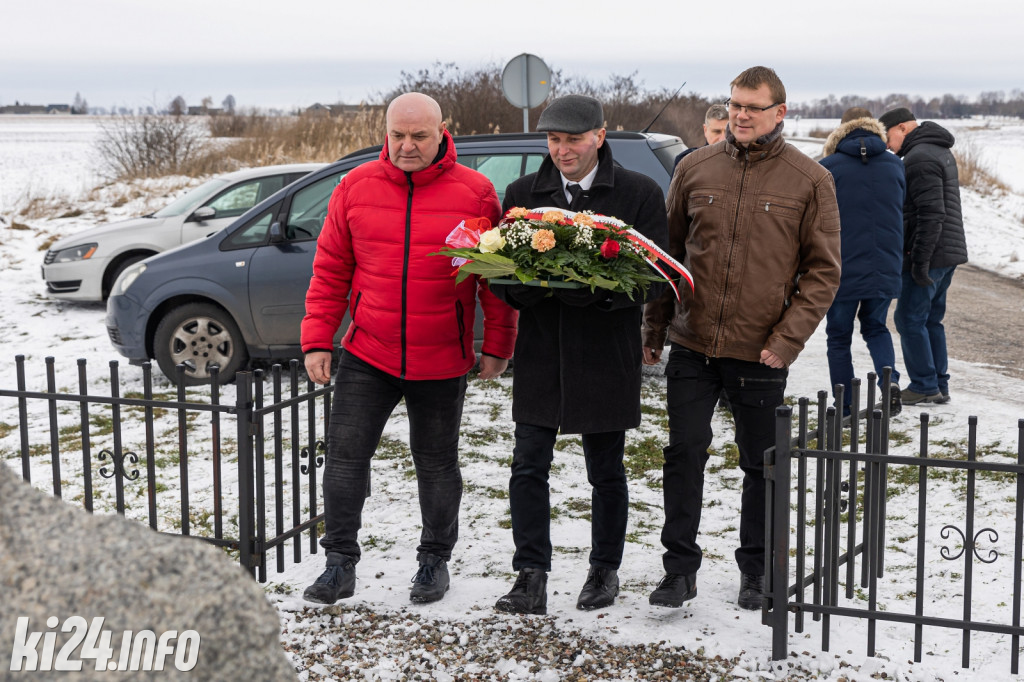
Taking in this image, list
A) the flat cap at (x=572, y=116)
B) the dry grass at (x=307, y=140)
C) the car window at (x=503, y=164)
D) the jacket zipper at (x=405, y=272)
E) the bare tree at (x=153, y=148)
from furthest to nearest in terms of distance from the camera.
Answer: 1. the bare tree at (x=153, y=148)
2. the dry grass at (x=307, y=140)
3. the car window at (x=503, y=164)
4. the jacket zipper at (x=405, y=272)
5. the flat cap at (x=572, y=116)

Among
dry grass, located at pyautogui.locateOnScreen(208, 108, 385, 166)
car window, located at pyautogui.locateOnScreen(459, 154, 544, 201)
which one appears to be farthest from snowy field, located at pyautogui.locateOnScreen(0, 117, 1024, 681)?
dry grass, located at pyautogui.locateOnScreen(208, 108, 385, 166)

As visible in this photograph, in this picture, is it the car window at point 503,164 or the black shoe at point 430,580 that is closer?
the black shoe at point 430,580

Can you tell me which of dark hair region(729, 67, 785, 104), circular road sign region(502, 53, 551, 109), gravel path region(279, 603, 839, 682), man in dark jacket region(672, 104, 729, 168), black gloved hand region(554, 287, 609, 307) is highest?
circular road sign region(502, 53, 551, 109)

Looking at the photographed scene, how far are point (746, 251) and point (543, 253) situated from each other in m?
0.86

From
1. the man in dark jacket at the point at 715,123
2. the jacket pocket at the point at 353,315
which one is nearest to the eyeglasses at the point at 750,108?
the jacket pocket at the point at 353,315

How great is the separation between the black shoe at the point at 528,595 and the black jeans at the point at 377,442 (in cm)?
39

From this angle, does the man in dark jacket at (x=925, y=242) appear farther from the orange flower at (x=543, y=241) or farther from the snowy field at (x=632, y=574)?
the orange flower at (x=543, y=241)

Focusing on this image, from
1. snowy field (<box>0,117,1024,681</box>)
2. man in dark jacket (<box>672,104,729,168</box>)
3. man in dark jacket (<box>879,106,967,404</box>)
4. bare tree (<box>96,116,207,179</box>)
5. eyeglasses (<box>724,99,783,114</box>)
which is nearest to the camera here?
snowy field (<box>0,117,1024,681</box>)

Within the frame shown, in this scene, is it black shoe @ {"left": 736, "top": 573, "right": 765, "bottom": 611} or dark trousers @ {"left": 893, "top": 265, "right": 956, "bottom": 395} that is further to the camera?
dark trousers @ {"left": 893, "top": 265, "right": 956, "bottom": 395}

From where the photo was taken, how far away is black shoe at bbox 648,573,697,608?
3959 millimetres

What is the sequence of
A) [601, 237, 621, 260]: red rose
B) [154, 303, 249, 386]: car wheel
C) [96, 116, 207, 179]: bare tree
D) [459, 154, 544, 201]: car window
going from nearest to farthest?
[601, 237, 621, 260]: red rose < [459, 154, 544, 201]: car window < [154, 303, 249, 386]: car wheel < [96, 116, 207, 179]: bare tree

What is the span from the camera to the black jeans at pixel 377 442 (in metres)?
4.10

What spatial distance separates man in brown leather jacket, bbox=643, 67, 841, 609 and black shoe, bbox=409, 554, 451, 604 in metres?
0.88

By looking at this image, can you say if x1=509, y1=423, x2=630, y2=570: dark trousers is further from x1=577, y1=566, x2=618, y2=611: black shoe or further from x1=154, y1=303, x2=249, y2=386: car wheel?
x1=154, y1=303, x2=249, y2=386: car wheel
